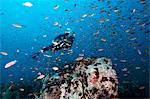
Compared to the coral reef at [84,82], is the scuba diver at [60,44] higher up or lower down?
higher up

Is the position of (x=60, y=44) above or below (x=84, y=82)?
above

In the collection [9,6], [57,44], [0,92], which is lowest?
[0,92]

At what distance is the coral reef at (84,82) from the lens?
7.37m

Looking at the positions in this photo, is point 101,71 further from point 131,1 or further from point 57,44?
point 131,1

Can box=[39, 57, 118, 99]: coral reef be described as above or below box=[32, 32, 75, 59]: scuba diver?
below

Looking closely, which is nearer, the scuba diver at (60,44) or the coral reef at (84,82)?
the coral reef at (84,82)

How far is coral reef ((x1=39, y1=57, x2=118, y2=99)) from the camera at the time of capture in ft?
24.2

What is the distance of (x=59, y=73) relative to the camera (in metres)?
8.34

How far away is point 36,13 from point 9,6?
17288 mm

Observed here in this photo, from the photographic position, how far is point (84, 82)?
7.56m

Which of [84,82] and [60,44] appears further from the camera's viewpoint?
[60,44]

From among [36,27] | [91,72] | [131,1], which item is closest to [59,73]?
[91,72]

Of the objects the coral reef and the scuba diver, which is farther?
the scuba diver

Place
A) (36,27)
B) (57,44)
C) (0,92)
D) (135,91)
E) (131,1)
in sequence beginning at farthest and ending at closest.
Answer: (36,27), (131,1), (0,92), (135,91), (57,44)
